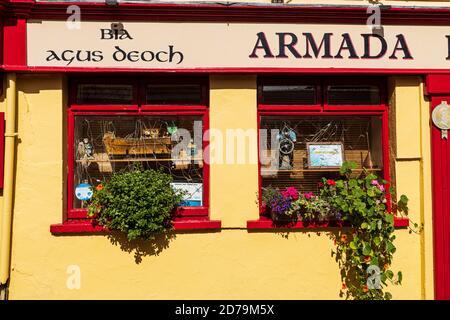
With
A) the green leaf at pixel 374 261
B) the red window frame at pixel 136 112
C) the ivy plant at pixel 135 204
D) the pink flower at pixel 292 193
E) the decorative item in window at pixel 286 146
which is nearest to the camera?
the ivy plant at pixel 135 204

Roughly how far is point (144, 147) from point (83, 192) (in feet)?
2.86

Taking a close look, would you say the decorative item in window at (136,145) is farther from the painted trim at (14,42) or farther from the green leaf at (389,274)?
the green leaf at (389,274)

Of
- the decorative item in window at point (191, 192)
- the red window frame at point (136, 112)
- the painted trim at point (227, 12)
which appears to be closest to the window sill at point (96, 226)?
the red window frame at point (136, 112)

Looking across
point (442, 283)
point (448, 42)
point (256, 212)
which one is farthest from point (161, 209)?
point (448, 42)

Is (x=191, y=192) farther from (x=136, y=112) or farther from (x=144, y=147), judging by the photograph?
(x=136, y=112)

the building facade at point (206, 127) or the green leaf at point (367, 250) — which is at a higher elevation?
the building facade at point (206, 127)

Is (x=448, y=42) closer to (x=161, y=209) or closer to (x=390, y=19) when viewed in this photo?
(x=390, y=19)

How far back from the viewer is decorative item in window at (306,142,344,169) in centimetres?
551

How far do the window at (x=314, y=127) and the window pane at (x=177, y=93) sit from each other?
29.9 inches

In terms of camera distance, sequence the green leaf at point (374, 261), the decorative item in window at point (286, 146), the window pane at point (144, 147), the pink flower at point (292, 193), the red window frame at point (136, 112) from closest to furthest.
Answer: the green leaf at point (374, 261) → the pink flower at point (292, 193) → the red window frame at point (136, 112) → the window pane at point (144, 147) → the decorative item in window at point (286, 146)


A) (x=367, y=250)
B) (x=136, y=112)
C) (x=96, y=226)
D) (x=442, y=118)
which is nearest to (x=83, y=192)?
(x=96, y=226)

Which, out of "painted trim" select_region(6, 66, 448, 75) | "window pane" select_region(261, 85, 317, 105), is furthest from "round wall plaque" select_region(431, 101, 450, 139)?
"window pane" select_region(261, 85, 317, 105)

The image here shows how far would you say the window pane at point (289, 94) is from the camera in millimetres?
5484

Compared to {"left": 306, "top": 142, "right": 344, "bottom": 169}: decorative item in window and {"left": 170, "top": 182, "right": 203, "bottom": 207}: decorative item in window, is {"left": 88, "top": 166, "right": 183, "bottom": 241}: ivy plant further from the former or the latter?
{"left": 306, "top": 142, "right": 344, "bottom": 169}: decorative item in window
